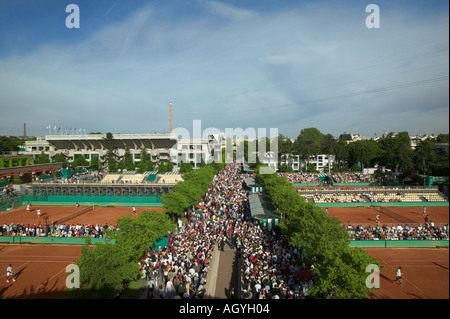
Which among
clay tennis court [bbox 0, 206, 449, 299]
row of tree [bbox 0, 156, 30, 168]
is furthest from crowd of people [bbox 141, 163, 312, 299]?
row of tree [bbox 0, 156, 30, 168]

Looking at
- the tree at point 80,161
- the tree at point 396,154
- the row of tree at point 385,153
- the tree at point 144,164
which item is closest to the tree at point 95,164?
the tree at point 80,161

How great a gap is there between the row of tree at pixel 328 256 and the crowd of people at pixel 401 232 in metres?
7.40

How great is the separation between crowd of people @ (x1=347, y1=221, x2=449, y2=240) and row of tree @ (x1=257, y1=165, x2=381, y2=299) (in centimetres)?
740

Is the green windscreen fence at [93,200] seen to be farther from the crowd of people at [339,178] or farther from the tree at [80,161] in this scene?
the tree at [80,161]

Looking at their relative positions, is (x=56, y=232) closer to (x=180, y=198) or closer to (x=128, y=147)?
(x=180, y=198)

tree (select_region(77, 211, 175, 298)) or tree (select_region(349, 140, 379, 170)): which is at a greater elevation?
tree (select_region(349, 140, 379, 170))

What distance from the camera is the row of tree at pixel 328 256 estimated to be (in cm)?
1120

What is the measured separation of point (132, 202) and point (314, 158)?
5784cm

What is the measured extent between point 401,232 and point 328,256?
18.1 meters

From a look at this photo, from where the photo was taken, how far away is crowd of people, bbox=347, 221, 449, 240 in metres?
24.9

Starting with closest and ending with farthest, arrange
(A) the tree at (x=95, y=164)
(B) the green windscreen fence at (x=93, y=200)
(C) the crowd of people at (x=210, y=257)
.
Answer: (C) the crowd of people at (x=210, y=257) → (B) the green windscreen fence at (x=93, y=200) → (A) the tree at (x=95, y=164)

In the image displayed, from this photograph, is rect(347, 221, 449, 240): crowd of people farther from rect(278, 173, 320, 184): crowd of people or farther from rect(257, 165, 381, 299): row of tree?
rect(278, 173, 320, 184): crowd of people

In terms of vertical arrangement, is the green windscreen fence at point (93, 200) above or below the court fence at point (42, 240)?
above
